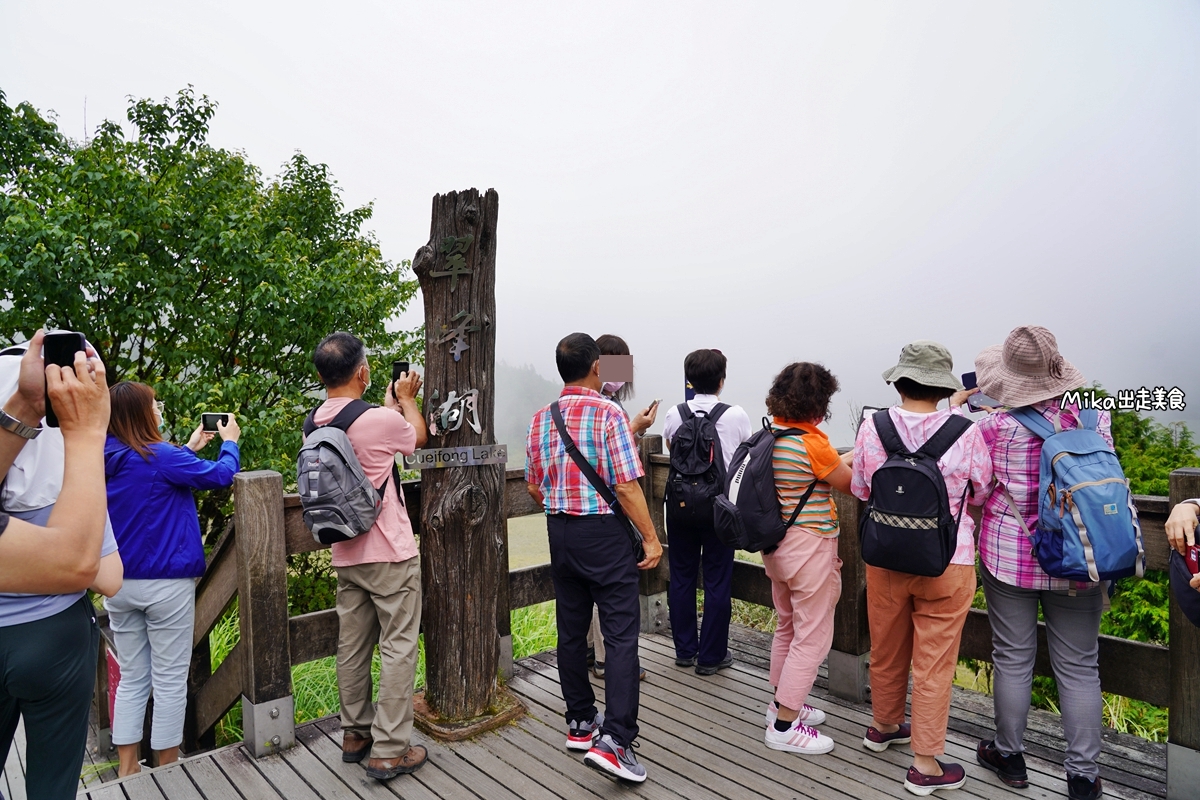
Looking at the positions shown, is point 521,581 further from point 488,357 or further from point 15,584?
point 15,584

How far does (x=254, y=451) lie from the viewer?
751 cm

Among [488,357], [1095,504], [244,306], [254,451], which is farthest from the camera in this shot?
[244,306]

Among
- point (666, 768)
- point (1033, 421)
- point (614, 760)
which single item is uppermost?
point (1033, 421)

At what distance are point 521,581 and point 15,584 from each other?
296 centimetres

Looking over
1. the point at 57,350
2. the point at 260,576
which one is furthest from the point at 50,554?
the point at 260,576

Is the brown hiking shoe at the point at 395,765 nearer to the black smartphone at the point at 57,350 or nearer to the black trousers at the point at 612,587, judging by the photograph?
the black trousers at the point at 612,587

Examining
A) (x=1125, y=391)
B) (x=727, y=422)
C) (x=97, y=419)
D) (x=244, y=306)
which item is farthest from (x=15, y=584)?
(x=244, y=306)

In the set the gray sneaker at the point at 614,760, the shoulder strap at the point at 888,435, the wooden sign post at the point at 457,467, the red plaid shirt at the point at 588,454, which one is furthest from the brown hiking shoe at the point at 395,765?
the shoulder strap at the point at 888,435

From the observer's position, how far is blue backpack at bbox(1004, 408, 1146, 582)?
2658mm

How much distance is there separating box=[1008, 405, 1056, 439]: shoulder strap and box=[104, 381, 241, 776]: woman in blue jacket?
11.7 feet

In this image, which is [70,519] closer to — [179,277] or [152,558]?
[152,558]

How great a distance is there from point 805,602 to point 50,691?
2.86 meters

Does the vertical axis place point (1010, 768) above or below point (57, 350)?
below

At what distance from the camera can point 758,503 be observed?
3.37 meters
